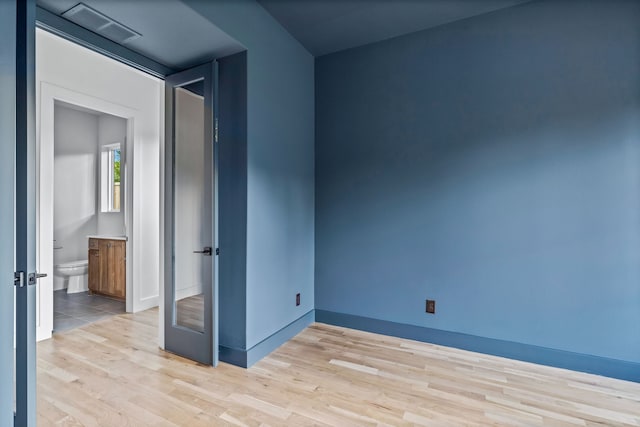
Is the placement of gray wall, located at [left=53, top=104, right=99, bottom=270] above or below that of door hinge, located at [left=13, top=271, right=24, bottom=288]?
above

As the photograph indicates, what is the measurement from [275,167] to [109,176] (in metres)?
3.92

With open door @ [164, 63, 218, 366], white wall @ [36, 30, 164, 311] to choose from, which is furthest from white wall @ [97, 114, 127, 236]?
open door @ [164, 63, 218, 366]

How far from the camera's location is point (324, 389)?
6.94 feet

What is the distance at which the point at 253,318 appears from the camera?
98.3 inches

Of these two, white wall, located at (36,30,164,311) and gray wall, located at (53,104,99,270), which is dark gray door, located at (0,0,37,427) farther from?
gray wall, located at (53,104,99,270)

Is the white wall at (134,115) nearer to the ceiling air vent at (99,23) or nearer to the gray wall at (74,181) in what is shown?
the ceiling air vent at (99,23)

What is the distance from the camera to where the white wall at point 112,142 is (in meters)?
5.01

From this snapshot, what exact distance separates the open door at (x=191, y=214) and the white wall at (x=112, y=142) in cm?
286

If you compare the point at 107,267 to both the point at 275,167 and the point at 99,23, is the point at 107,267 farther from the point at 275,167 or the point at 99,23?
the point at 99,23

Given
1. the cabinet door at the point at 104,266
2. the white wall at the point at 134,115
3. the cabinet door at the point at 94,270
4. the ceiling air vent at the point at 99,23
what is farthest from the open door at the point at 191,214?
the cabinet door at the point at 94,270

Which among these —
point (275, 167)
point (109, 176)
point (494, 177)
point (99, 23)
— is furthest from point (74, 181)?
point (494, 177)

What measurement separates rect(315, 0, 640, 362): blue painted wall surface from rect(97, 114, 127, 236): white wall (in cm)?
355

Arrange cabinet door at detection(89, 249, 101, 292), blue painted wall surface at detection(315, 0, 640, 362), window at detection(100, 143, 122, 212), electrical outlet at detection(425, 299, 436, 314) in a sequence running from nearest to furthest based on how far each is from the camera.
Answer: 1. blue painted wall surface at detection(315, 0, 640, 362)
2. electrical outlet at detection(425, 299, 436, 314)
3. cabinet door at detection(89, 249, 101, 292)
4. window at detection(100, 143, 122, 212)

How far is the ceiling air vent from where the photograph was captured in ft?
6.09
